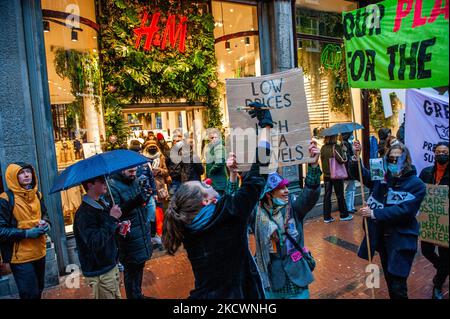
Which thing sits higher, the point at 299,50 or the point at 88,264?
the point at 299,50

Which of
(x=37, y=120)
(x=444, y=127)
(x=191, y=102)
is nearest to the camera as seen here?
(x=444, y=127)

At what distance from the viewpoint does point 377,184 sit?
3988 millimetres

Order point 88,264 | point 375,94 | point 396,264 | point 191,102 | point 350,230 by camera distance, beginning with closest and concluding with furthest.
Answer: point 88,264 < point 396,264 < point 350,230 < point 191,102 < point 375,94

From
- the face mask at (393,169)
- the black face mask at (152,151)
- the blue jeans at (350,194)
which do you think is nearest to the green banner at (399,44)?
the face mask at (393,169)

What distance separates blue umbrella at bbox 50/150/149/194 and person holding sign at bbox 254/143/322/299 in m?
1.38

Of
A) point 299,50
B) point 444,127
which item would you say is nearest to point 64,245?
point 444,127

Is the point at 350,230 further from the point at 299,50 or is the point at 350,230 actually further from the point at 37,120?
the point at 37,120

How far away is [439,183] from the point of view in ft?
15.0

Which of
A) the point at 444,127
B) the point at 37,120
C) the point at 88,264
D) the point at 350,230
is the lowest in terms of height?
the point at 350,230

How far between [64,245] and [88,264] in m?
3.01

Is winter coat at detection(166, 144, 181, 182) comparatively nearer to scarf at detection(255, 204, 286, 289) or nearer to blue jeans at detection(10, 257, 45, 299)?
blue jeans at detection(10, 257, 45, 299)

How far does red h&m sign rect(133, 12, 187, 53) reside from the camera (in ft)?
25.4

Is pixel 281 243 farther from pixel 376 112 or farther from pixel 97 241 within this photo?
pixel 376 112

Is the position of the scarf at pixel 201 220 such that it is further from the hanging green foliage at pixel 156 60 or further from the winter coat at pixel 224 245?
the hanging green foliage at pixel 156 60
